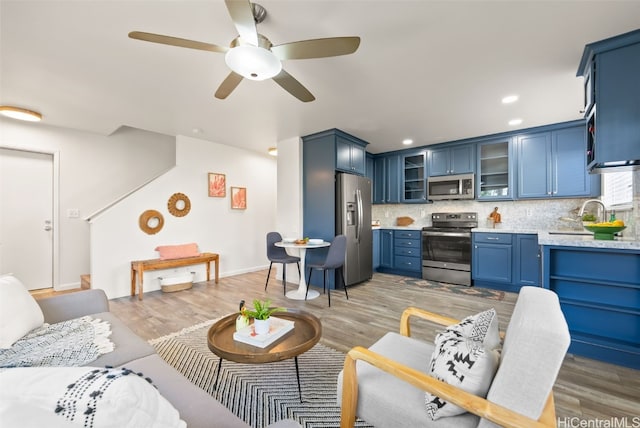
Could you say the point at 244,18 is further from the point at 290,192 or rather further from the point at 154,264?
the point at 154,264

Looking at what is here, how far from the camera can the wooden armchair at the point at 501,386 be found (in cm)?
87

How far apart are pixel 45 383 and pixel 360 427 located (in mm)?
1517

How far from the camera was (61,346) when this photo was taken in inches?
54.5

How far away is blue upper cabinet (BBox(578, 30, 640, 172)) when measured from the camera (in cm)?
203

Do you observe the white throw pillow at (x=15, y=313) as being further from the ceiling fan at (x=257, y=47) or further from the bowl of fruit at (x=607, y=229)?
the bowl of fruit at (x=607, y=229)

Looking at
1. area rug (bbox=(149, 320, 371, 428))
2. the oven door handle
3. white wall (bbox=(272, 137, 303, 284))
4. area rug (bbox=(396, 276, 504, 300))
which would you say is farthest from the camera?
white wall (bbox=(272, 137, 303, 284))

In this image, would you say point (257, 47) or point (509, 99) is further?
point (509, 99)

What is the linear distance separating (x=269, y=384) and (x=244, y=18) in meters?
2.30

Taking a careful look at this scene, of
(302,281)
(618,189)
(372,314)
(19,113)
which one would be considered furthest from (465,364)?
(19,113)

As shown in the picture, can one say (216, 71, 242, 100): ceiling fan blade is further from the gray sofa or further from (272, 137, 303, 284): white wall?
(272, 137, 303, 284): white wall

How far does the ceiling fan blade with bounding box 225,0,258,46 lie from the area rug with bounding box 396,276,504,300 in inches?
162

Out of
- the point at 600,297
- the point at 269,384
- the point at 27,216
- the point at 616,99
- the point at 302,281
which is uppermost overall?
the point at 616,99

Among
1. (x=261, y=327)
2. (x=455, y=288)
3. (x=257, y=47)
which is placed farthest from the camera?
(x=455, y=288)

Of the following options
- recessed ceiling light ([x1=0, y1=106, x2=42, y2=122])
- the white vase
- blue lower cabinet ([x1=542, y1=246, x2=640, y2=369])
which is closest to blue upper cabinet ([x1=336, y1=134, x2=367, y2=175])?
blue lower cabinet ([x1=542, y1=246, x2=640, y2=369])
